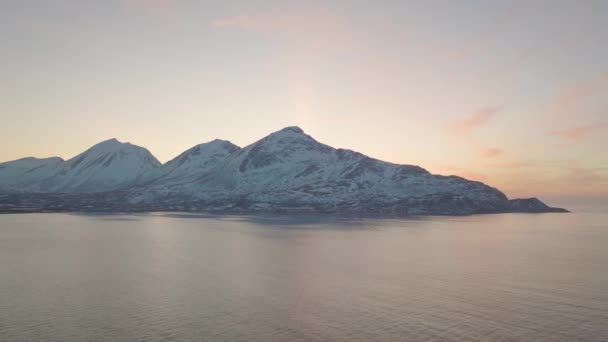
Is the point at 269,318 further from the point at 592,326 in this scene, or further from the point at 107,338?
the point at 592,326

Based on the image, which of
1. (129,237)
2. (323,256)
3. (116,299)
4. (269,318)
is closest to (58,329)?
(116,299)

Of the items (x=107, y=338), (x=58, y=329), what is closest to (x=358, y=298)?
(x=107, y=338)

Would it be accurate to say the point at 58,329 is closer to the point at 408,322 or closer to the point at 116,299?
the point at 116,299

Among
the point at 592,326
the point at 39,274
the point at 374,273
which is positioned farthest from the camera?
the point at 374,273

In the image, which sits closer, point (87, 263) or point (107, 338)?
point (107, 338)

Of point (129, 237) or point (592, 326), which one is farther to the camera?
point (129, 237)

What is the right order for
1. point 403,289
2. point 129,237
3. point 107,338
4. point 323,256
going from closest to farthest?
point 107,338
point 403,289
point 323,256
point 129,237
